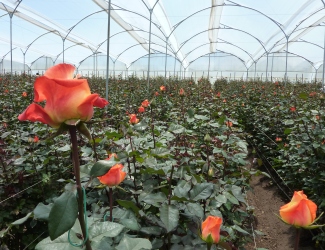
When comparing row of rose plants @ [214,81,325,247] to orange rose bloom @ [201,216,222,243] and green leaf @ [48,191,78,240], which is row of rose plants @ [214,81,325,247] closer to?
orange rose bloom @ [201,216,222,243]

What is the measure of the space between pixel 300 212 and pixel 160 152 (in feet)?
2.37

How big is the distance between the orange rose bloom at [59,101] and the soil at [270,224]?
196 centimetres

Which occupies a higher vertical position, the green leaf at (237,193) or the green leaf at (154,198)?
the green leaf at (154,198)

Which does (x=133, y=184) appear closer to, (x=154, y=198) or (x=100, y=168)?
(x=154, y=198)

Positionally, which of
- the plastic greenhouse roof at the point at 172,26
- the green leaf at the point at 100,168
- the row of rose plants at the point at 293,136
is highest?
the plastic greenhouse roof at the point at 172,26

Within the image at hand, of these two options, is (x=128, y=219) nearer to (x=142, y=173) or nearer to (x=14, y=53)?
(x=142, y=173)

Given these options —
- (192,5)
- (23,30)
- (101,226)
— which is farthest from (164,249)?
(23,30)

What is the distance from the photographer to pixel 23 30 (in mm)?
13906

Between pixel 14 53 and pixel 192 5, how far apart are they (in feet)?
43.5

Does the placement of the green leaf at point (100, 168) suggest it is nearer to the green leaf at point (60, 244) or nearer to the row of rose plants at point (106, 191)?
the row of rose plants at point (106, 191)

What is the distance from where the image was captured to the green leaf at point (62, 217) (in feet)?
1.59

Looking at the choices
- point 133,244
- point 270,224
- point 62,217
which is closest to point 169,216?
point 133,244

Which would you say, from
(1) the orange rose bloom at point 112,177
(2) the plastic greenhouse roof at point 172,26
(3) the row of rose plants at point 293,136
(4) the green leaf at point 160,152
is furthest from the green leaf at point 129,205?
(2) the plastic greenhouse roof at point 172,26

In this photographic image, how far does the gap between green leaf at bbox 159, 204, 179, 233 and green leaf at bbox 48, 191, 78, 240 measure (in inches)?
16.3
